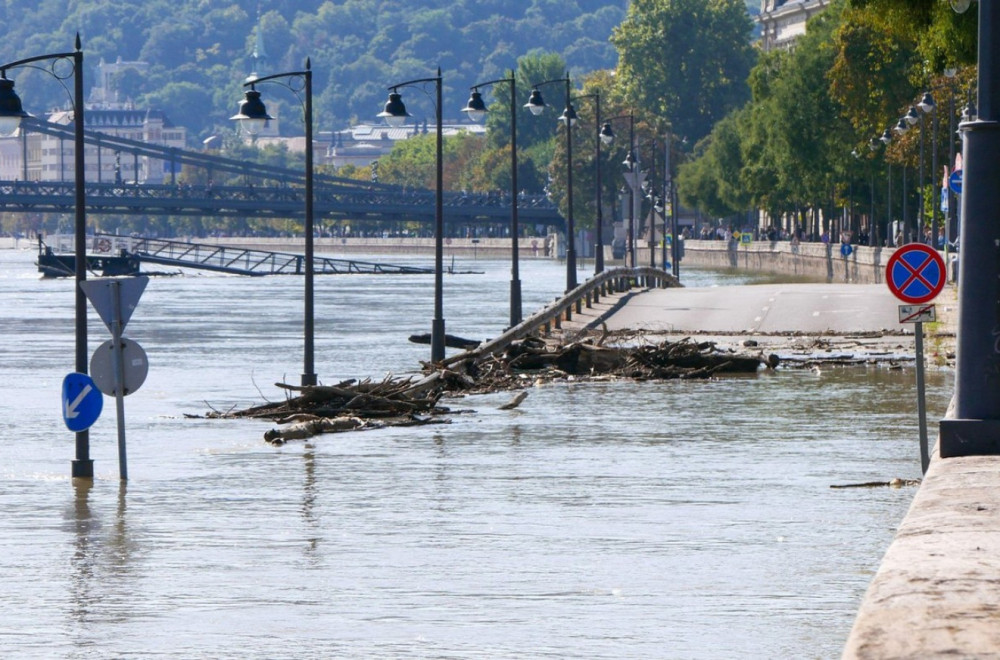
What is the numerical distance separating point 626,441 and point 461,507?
676 cm

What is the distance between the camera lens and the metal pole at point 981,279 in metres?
16.4

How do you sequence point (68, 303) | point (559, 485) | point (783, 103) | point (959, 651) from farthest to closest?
1. point (783, 103)
2. point (68, 303)
3. point (559, 485)
4. point (959, 651)

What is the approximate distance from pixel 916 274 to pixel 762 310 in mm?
35748

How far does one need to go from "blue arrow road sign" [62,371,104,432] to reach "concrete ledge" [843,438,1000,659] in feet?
32.3

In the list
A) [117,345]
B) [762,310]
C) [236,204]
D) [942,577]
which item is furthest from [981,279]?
[236,204]

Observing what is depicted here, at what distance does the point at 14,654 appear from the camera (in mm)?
12242

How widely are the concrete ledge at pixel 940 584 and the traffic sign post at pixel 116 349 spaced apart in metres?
9.19

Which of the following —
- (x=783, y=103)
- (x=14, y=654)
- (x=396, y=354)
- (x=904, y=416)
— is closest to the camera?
(x=14, y=654)

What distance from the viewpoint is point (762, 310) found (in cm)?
5606

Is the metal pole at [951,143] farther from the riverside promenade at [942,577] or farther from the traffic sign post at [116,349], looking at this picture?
the riverside promenade at [942,577]

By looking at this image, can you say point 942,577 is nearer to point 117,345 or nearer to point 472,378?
point 117,345

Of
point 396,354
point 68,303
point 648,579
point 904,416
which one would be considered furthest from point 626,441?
point 68,303

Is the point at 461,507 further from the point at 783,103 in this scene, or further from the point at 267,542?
the point at 783,103

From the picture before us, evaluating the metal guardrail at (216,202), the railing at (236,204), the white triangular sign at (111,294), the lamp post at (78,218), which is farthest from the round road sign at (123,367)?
the railing at (236,204)
